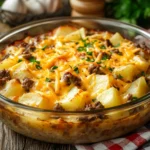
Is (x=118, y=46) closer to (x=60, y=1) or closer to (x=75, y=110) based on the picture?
(x=75, y=110)

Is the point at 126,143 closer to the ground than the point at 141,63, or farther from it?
closer to the ground

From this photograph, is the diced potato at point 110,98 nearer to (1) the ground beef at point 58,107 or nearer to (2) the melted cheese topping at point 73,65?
(2) the melted cheese topping at point 73,65

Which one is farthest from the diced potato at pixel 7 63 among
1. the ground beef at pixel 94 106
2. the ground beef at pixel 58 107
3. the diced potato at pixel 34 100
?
the ground beef at pixel 94 106

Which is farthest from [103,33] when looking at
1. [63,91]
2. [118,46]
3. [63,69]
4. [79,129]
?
[79,129]

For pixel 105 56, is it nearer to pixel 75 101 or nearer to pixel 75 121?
pixel 75 101

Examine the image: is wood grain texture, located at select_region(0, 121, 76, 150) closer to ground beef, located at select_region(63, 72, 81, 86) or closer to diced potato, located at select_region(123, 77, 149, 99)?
ground beef, located at select_region(63, 72, 81, 86)

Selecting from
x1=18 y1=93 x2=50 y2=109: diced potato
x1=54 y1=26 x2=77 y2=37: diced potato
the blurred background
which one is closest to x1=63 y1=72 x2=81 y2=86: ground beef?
x1=18 y1=93 x2=50 y2=109: diced potato

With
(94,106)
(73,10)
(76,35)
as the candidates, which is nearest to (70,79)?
(94,106)
